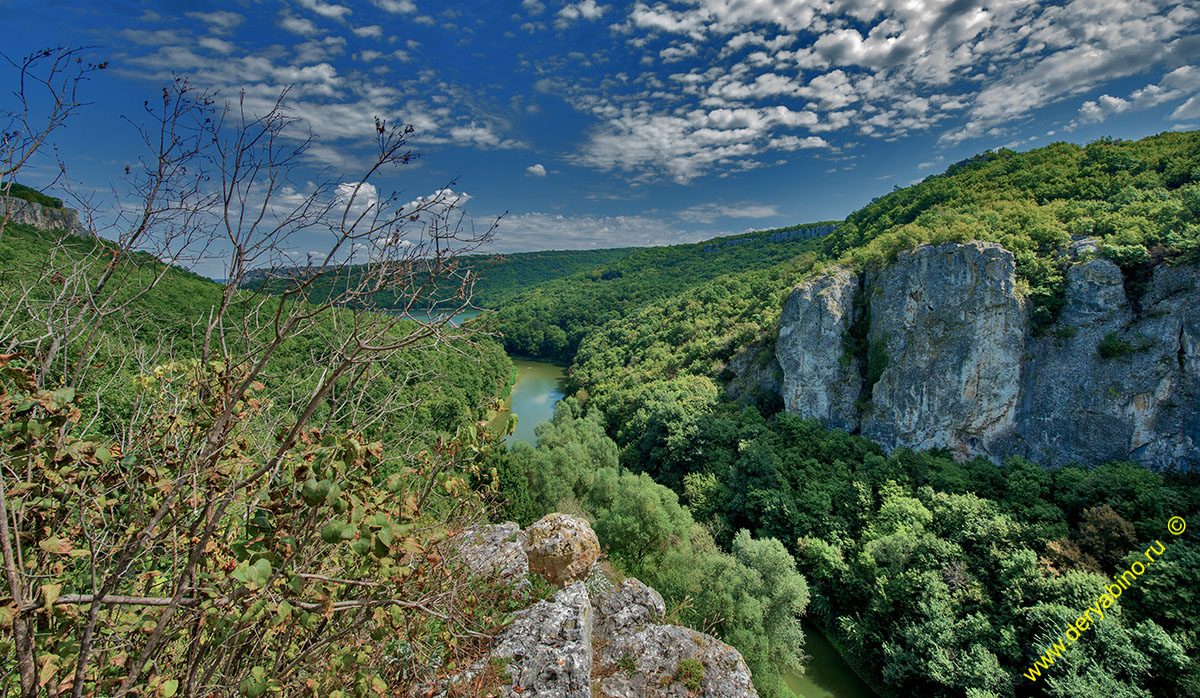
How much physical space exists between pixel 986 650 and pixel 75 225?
17.9m

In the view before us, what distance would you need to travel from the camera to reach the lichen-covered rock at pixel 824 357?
24750 mm

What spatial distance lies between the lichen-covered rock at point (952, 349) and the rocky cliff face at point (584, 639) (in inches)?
762

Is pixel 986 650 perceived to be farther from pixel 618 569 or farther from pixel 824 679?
pixel 618 569

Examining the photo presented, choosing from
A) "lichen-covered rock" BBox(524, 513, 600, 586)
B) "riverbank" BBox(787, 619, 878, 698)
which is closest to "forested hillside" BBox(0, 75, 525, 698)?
"lichen-covered rock" BBox(524, 513, 600, 586)

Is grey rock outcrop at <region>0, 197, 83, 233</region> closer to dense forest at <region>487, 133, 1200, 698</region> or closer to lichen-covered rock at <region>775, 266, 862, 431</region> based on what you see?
dense forest at <region>487, 133, 1200, 698</region>

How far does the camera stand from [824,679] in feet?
46.0

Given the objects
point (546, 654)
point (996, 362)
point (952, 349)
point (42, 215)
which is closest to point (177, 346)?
point (42, 215)

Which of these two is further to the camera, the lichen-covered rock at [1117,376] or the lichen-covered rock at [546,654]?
the lichen-covered rock at [1117,376]

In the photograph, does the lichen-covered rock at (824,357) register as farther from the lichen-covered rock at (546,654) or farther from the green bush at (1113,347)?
the lichen-covered rock at (546,654)

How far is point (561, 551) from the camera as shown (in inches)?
322

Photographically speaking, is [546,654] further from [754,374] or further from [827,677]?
[754,374]

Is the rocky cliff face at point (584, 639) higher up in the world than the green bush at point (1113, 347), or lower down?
lower down

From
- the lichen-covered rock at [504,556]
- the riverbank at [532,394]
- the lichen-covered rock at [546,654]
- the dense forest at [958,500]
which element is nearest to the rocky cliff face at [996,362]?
the dense forest at [958,500]

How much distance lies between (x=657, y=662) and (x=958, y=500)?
1490cm
